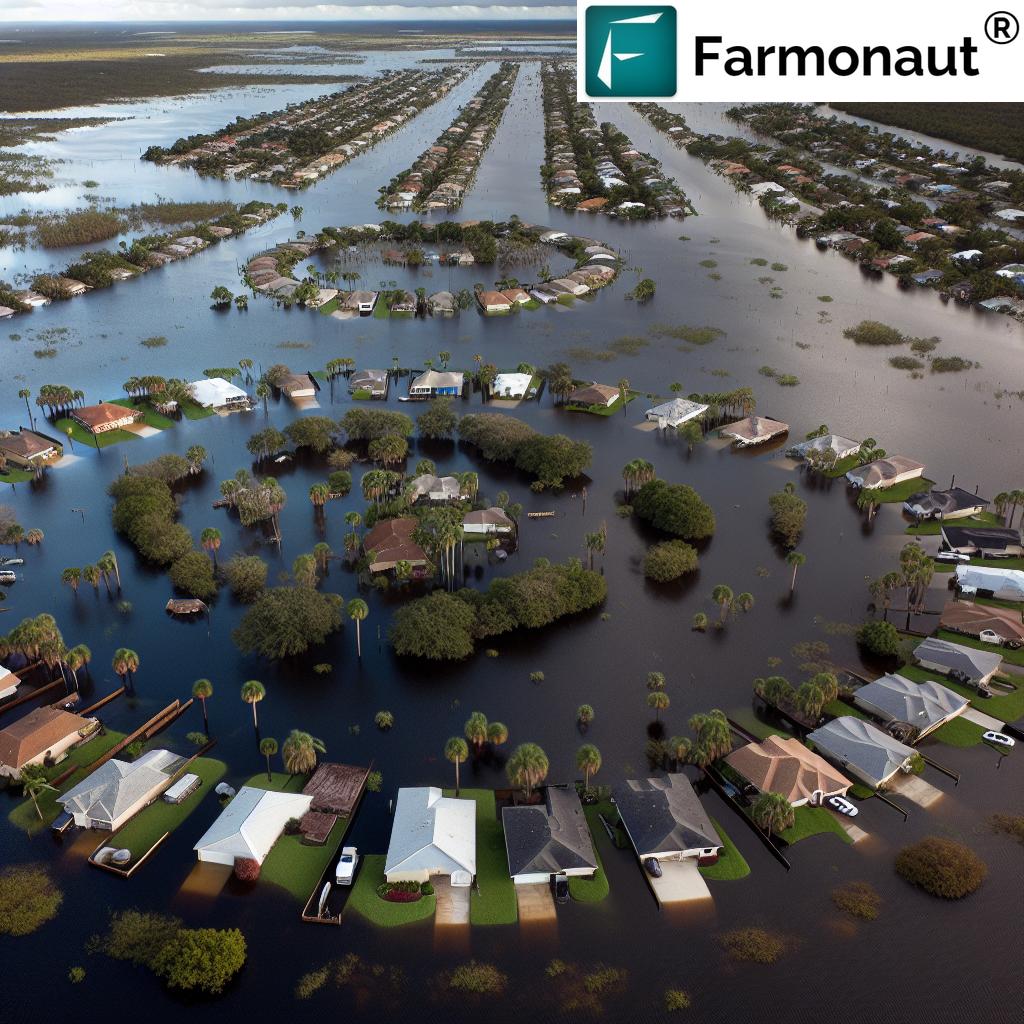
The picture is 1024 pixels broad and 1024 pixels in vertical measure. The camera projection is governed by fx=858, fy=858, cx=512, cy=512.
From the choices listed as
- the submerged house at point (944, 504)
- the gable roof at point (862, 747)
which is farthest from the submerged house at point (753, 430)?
the gable roof at point (862, 747)

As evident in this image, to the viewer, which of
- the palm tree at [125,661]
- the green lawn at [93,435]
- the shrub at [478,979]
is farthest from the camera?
the green lawn at [93,435]

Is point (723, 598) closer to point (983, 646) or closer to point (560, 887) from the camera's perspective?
point (983, 646)

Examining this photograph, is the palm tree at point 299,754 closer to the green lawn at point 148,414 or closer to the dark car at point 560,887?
the dark car at point 560,887

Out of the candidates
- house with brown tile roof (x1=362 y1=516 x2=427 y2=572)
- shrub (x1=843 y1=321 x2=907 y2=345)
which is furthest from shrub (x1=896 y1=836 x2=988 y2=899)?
shrub (x1=843 y1=321 x2=907 y2=345)

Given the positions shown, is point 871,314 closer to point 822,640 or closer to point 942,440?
point 942,440

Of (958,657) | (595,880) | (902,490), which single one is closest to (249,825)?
(595,880)

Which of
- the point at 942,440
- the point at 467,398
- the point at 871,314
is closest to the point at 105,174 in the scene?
the point at 467,398
